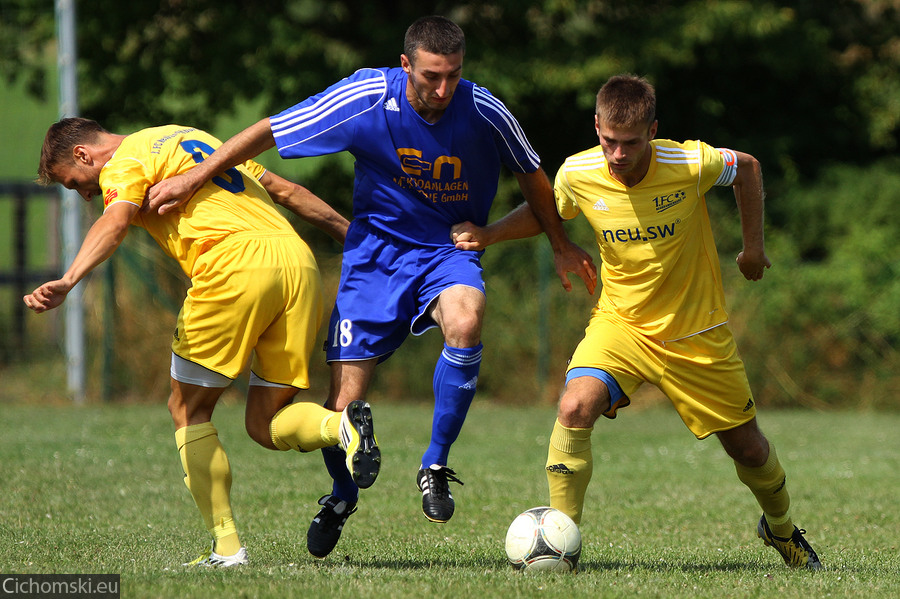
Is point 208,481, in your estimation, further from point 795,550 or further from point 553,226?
point 795,550

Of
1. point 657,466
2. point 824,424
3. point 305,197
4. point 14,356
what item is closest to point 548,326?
point 824,424

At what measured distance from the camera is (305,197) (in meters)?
6.03

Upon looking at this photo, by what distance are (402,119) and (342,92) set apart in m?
0.34

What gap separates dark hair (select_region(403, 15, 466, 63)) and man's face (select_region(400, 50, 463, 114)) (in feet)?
0.08

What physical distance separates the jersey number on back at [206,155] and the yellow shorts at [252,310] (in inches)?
14.0

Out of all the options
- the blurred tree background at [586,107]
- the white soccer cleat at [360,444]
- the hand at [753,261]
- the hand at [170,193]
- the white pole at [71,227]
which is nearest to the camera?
the white soccer cleat at [360,444]

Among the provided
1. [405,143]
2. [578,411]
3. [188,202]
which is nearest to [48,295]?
[188,202]

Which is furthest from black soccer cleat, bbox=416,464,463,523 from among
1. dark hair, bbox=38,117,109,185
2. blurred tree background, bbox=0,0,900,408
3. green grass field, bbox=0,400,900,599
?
blurred tree background, bbox=0,0,900,408

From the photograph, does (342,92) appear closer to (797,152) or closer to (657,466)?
(657,466)

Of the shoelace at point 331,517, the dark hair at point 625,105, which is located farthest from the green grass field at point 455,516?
the dark hair at point 625,105

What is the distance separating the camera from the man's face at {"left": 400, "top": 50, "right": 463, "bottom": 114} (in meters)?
5.26

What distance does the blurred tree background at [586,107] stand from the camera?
51.4 ft

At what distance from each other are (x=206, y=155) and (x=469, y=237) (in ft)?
4.57

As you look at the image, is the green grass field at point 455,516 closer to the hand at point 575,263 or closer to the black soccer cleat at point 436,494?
the black soccer cleat at point 436,494
